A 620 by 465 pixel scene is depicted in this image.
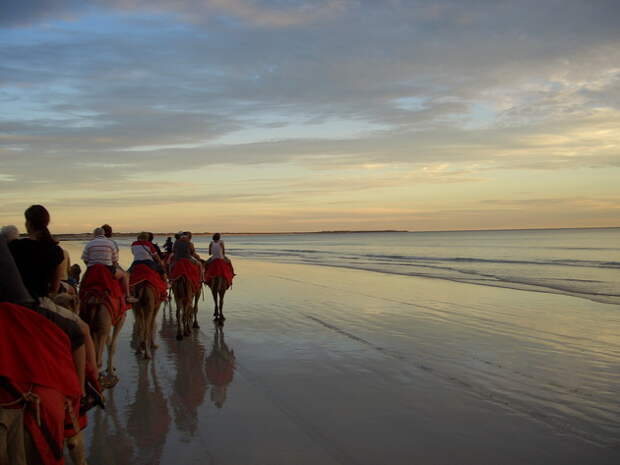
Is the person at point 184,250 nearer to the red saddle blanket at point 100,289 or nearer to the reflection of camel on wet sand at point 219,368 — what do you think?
the reflection of camel on wet sand at point 219,368

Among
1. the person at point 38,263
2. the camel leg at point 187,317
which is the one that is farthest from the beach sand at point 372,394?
the person at point 38,263

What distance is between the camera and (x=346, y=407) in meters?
7.36

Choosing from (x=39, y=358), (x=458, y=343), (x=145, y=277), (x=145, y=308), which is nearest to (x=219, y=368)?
(x=145, y=308)

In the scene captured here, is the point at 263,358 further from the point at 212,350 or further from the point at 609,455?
the point at 609,455

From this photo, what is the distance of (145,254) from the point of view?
10.6 metres

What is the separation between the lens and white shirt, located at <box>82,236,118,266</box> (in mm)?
8375

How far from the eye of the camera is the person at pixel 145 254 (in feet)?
34.5

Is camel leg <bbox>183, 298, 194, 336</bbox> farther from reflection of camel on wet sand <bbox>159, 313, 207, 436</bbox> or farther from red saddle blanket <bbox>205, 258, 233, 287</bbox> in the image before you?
red saddle blanket <bbox>205, 258, 233, 287</bbox>

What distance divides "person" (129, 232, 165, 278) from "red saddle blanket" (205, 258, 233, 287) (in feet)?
12.4

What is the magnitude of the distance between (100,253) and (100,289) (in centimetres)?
57

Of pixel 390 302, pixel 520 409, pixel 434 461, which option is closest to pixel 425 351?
pixel 520 409

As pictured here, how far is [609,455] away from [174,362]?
21.9 ft

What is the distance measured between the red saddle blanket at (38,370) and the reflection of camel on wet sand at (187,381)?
2.60m

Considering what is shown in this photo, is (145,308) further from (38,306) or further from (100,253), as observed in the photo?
(38,306)
